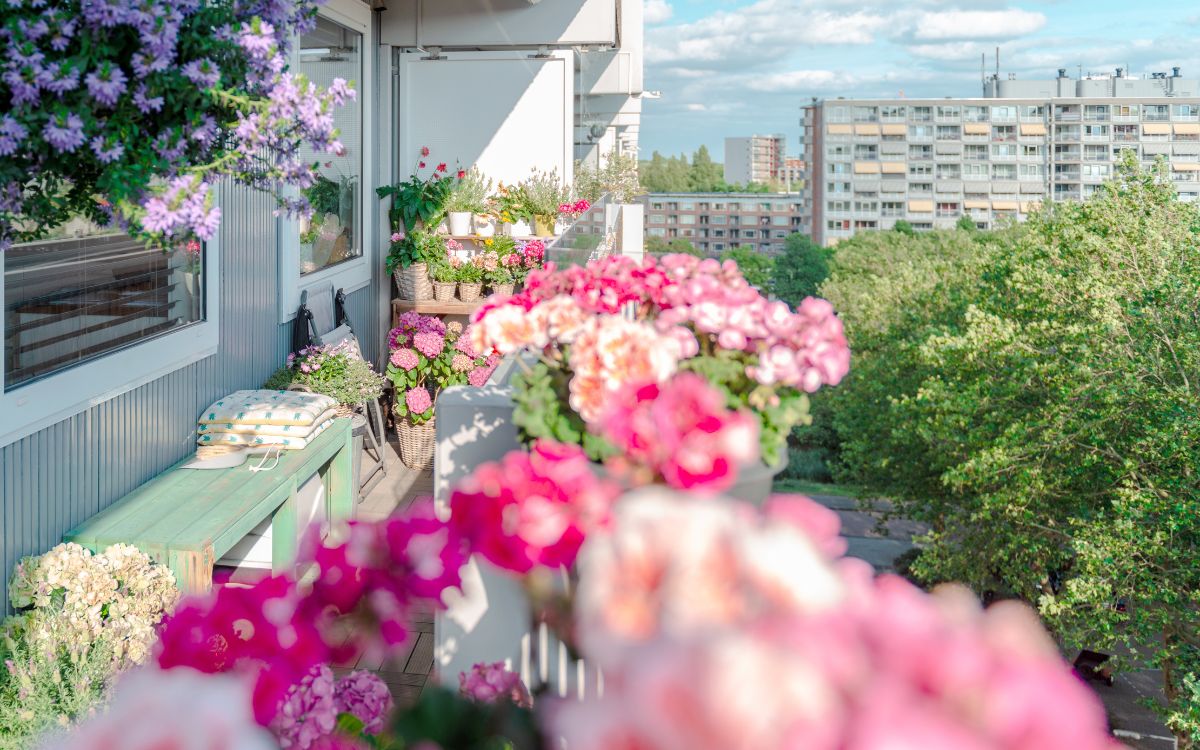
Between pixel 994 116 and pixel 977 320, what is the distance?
3281 inches

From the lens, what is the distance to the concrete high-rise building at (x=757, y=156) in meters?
139

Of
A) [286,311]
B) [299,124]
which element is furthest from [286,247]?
[299,124]

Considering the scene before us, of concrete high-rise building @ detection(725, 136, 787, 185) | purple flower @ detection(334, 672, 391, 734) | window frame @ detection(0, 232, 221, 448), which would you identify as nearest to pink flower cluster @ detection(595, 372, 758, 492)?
purple flower @ detection(334, 672, 391, 734)

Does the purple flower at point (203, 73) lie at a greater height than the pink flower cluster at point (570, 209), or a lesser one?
lesser

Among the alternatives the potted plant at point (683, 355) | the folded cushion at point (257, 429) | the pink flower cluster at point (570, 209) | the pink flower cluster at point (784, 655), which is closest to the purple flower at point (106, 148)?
the potted plant at point (683, 355)

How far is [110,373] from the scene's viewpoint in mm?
3863

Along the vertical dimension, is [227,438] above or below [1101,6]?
below

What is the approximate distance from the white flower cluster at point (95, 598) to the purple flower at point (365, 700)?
2.21 metres

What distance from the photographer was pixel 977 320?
13086 millimetres

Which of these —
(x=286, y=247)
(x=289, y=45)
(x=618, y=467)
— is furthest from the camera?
(x=286, y=247)

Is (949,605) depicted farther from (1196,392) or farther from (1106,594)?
(1196,392)

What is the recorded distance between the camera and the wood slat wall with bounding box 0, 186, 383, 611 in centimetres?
337

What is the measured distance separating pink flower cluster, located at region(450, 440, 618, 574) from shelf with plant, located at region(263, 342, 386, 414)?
453cm

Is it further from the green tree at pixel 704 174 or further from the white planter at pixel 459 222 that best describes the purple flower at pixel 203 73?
the green tree at pixel 704 174
